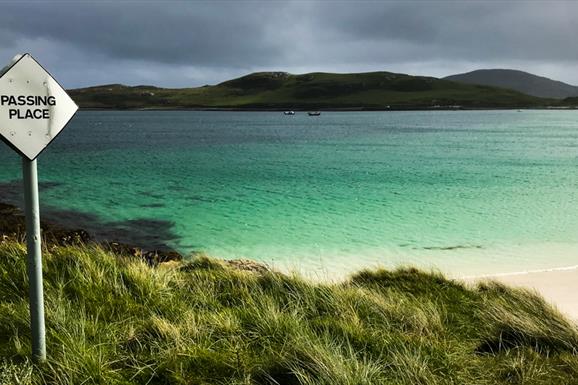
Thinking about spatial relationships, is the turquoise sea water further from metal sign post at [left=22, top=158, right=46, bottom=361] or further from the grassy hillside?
metal sign post at [left=22, top=158, right=46, bottom=361]

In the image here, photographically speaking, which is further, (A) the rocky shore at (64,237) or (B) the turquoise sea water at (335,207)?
(B) the turquoise sea water at (335,207)

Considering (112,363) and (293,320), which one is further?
(293,320)

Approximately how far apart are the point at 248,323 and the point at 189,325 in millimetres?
809

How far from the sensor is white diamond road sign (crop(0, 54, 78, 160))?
417cm

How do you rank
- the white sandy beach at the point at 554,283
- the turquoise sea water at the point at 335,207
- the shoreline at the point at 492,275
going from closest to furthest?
the white sandy beach at the point at 554,283 < the shoreline at the point at 492,275 < the turquoise sea water at the point at 335,207

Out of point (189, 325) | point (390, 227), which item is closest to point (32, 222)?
point (189, 325)

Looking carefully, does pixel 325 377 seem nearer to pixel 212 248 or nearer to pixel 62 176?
pixel 212 248

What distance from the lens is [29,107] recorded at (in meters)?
4.32

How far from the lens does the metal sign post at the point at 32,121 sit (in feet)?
13.7

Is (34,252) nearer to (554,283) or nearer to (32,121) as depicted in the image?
(32,121)

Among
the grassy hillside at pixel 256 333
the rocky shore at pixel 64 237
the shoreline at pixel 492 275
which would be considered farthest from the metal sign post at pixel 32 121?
the rocky shore at pixel 64 237

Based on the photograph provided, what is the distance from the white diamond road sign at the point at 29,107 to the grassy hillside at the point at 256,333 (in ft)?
6.37

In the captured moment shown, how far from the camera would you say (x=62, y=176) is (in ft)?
119

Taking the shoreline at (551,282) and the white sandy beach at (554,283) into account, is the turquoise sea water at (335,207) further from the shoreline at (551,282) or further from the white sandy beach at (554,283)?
the white sandy beach at (554,283)
